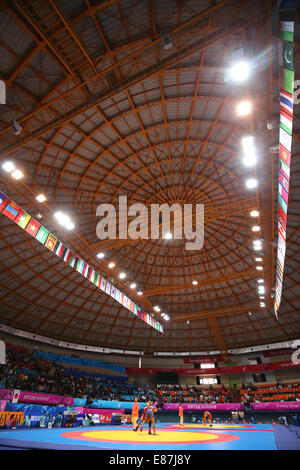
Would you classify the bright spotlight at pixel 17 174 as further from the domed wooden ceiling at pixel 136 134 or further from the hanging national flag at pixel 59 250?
the hanging national flag at pixel 59 250

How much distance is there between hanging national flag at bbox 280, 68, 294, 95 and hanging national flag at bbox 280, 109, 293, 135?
2.86 feet

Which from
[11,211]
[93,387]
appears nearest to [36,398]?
[93,387]

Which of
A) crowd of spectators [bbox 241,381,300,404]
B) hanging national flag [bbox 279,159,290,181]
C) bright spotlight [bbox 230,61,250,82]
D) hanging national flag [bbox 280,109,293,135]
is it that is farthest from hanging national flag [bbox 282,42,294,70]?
crowd of spectators [bbox 241,381,300,404]

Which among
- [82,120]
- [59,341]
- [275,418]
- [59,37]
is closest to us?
[59,37]

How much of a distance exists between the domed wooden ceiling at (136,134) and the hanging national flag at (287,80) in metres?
2.99

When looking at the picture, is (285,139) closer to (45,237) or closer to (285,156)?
(285,156)

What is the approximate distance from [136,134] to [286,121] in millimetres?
12654

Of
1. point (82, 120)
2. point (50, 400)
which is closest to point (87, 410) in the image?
point (50, 400)

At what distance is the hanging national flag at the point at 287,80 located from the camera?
10.7 metres

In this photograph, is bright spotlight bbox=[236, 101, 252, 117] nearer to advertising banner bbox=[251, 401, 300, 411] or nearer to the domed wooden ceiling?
the domed wooden ceiling

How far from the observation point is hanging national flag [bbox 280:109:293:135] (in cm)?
1137

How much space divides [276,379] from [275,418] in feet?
41.9

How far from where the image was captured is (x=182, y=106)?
19.8 metres

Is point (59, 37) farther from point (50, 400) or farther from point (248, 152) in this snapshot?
point (50, 400)
